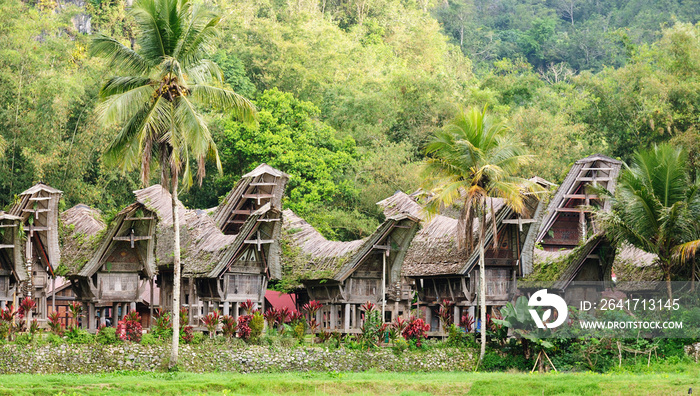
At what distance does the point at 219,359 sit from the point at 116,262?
7566 millimetres

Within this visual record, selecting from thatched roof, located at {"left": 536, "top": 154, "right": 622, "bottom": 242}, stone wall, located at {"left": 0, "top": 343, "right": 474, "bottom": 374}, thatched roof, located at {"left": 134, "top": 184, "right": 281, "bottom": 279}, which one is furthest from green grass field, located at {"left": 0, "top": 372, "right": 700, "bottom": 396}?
thatched roof, located at {"left": 536, "top": 154, "right": 622, "bottom": 242}

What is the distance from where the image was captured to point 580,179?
3994 cm

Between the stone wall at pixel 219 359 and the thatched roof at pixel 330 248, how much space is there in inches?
206

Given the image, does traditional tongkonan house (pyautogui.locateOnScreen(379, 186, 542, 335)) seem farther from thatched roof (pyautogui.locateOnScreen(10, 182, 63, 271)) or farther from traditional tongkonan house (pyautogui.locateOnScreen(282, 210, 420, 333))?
thatched roof (pyautogui.locateOnScreen(10, 182, 63, 271))

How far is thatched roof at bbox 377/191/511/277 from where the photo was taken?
114 feet

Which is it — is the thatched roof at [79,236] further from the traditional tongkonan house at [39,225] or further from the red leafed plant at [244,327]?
the red leafed plant at [244,327]

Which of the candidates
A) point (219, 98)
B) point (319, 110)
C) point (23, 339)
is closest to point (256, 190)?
point (219, 98)

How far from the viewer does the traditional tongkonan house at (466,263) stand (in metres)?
34.6

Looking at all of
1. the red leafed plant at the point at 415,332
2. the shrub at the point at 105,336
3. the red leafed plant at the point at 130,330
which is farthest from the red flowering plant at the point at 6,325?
the red leafed plant at the point at 415,332

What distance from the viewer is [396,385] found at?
82.6 feet

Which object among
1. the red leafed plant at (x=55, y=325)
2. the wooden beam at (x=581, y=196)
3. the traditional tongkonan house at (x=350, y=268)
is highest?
the wooden beam at (x=581, y=196)

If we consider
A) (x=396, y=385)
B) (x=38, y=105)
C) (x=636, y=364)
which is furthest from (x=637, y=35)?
(x=396, y=385)

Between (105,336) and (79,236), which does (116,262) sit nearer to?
(79,236)

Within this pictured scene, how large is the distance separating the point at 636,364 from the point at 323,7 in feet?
238
